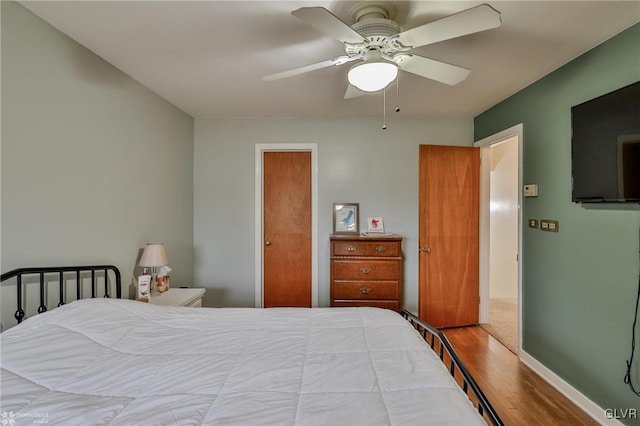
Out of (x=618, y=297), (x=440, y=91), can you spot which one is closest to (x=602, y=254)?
(x=618, y=297)

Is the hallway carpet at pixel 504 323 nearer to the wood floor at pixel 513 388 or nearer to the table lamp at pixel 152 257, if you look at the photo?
the wood floor at pixel 513 388

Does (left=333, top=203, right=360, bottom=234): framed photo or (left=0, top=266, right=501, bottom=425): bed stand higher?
(left=333, top=203, right=360, bottom=234): framed photo

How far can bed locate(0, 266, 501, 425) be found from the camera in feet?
3.11

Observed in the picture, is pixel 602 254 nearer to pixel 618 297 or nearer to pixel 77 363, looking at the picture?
pixel 618 297

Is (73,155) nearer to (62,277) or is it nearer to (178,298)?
(62,277)

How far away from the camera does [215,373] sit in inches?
46.7

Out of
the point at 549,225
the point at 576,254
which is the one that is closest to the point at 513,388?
the point at 576,254

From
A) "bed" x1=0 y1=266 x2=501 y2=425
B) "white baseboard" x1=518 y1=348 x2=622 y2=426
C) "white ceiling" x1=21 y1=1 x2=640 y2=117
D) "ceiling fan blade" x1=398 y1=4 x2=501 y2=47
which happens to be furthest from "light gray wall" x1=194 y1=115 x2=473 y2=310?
"ceiling fan blade" x1=398 y1=4 x2=501 y2=47

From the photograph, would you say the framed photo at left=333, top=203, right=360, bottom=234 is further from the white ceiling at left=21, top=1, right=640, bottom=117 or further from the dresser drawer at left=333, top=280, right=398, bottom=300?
the white ceiling at left=21, top=1, right=640, bottom=117

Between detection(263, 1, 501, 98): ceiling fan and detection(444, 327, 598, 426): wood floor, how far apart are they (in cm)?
222

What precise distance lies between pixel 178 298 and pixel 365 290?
1748mm

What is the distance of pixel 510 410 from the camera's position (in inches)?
84.8

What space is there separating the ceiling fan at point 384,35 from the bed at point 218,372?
1344mm

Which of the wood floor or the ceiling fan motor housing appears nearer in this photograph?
the ceiling fan motor housing
